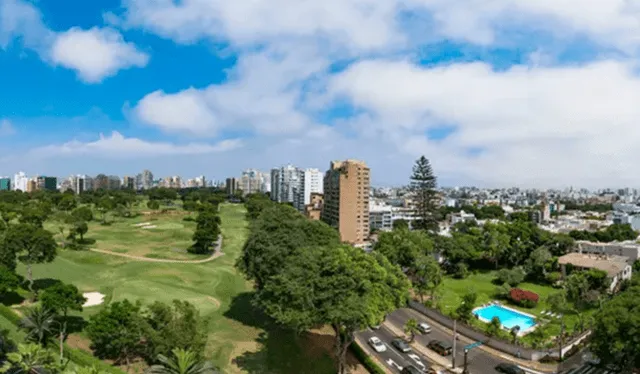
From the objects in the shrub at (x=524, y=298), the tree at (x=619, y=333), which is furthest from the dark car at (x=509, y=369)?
the shrub at (x=524, y=298)

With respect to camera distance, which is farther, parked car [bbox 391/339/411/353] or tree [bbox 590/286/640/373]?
parked car [bbox 391/339/411/353]

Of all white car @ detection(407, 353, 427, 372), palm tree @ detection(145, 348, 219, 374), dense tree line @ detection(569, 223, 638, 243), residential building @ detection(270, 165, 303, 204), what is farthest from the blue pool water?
residential building @ detection(270, 165, 303, 204)

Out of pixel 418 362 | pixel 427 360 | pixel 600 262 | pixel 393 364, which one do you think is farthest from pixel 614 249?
pixel 393 364

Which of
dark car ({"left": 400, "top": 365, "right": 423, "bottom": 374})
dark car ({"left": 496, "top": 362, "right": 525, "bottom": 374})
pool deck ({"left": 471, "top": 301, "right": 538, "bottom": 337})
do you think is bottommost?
pool deck ({"left": 471, "top": 301, "right": 538, "bottom": 337})

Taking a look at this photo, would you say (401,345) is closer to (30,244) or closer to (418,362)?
(418,362)

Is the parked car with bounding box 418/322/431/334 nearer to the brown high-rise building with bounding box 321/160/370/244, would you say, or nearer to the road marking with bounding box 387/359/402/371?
the road marking with bounding box 387/359/402/371

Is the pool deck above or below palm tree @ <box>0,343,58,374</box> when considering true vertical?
below

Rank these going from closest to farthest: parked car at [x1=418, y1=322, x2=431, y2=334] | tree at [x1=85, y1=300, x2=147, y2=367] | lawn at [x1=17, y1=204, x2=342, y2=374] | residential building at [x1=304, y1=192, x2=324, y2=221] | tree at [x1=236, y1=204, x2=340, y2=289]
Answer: tree at [x1=85, y1=300, x2=147, y2=367] → lawn at [x1=17, y1=204, x2=342, y2=374] → tree at [x1=236, y1=204, x2=340, y2=289] → parked car at [x1=418, y1=322, x2=431, y2=334] → residential building at [x1=304, y1=192, x2=324, y2=221]

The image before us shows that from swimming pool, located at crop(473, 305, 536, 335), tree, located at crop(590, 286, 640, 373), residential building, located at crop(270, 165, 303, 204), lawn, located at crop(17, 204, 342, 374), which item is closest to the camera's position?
tree, located at crop(590, 286, 640, 373)
